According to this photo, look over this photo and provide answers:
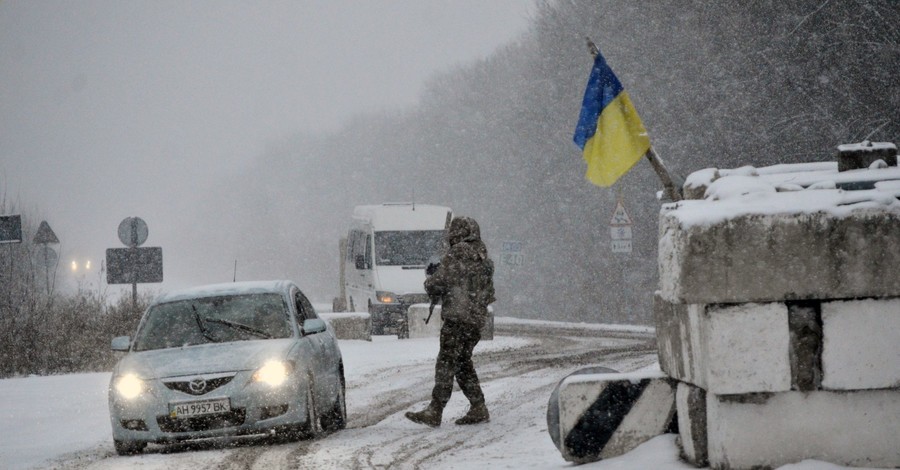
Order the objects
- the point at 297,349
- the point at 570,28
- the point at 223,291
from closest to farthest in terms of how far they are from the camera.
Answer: the point at 297,349, the point at 223,291, the point at 570,28

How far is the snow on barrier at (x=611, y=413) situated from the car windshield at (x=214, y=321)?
4.16 meters

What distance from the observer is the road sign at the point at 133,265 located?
23188mm

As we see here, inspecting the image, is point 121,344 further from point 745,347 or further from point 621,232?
point 621,232

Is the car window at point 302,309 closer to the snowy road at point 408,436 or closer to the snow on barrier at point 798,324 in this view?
the snowy road at point 408,436

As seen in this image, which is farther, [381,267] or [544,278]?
[544,278]

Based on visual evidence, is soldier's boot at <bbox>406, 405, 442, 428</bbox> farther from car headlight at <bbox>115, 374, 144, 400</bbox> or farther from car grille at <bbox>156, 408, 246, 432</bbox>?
car headlight at <bbox>115, 374, 144, 400</bbox>

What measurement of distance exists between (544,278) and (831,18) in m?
20.4

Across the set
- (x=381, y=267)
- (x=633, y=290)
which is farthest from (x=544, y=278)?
(x=381, y=267)

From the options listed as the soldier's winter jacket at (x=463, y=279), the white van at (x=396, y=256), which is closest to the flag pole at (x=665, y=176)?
the soldier's winter jacket at (x=463, y=279)

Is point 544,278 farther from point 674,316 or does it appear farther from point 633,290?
point 674,316

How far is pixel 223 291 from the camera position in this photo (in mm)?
12344

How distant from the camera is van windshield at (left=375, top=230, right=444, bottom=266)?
99.6 feet

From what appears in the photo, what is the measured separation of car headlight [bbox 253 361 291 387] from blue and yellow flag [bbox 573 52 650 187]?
11.0 ft

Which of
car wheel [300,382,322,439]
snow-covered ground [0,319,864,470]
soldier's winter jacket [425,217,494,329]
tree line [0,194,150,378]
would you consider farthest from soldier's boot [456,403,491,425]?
tree line [0,194,150,378]
